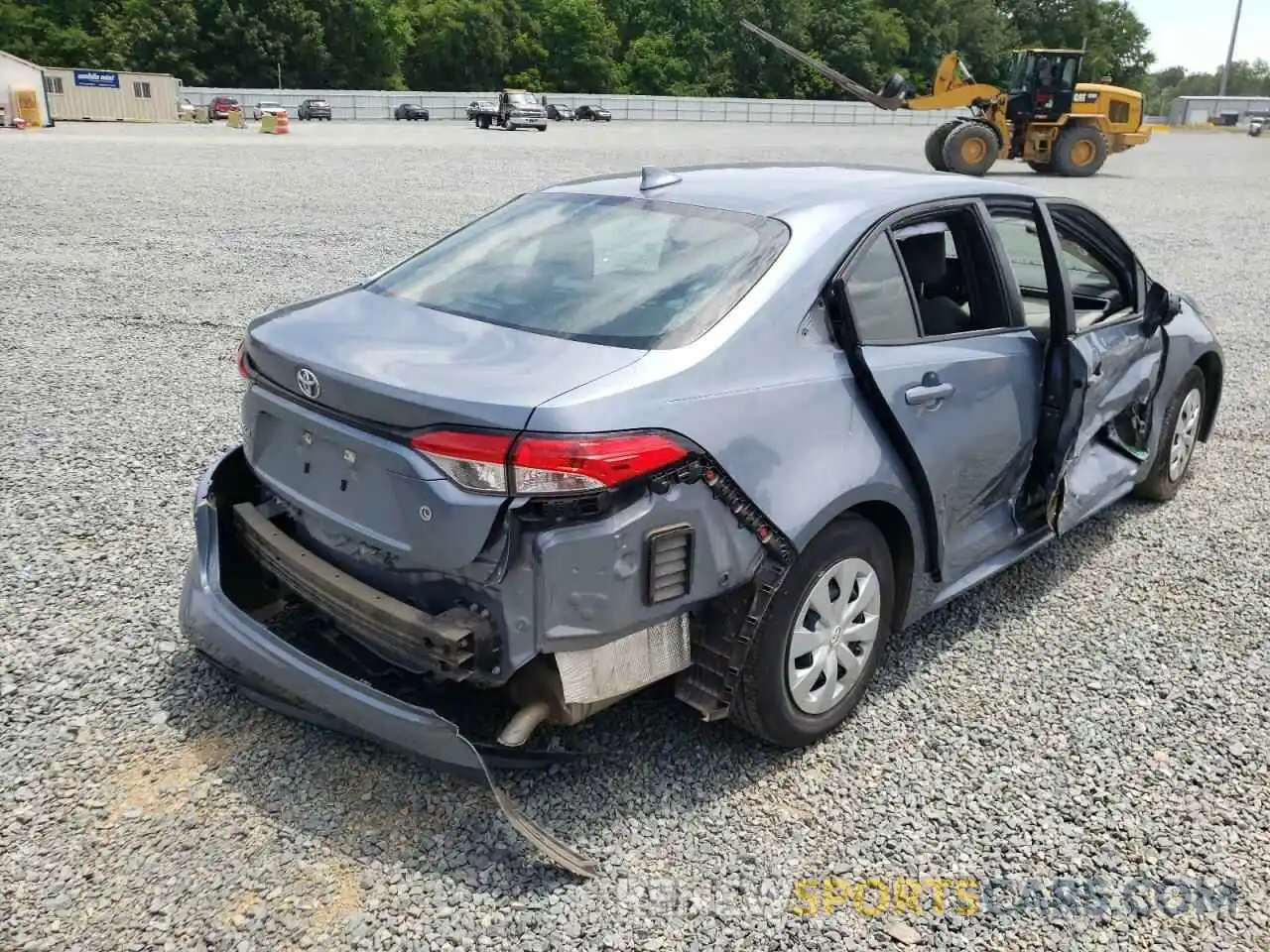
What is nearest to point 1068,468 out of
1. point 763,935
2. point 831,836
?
point 831,836

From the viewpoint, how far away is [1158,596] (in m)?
4.27

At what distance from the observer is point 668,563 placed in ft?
8.57

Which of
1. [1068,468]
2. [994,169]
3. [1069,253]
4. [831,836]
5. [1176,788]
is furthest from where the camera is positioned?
[994,169]

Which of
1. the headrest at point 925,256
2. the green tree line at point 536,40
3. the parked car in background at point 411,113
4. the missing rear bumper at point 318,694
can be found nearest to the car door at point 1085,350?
the headrest at point 925,256

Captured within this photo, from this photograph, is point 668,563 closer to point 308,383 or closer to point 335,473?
point 335,473

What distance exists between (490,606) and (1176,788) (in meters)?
2.07

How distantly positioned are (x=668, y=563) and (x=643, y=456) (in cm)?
28

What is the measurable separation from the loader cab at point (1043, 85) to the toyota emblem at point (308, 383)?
2426cm

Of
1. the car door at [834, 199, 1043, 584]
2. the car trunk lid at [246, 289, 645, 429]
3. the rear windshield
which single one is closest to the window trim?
the car door at [834, 199, 1043, 584]

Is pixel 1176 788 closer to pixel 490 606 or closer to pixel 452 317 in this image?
pixel 490 606

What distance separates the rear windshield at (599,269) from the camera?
116 inches

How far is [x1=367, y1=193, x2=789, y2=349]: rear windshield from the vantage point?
9.65 ft

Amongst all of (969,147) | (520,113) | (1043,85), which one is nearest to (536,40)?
(520,113)

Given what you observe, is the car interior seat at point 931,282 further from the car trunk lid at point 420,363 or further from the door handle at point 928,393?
the car trunk lid at point 420,363
